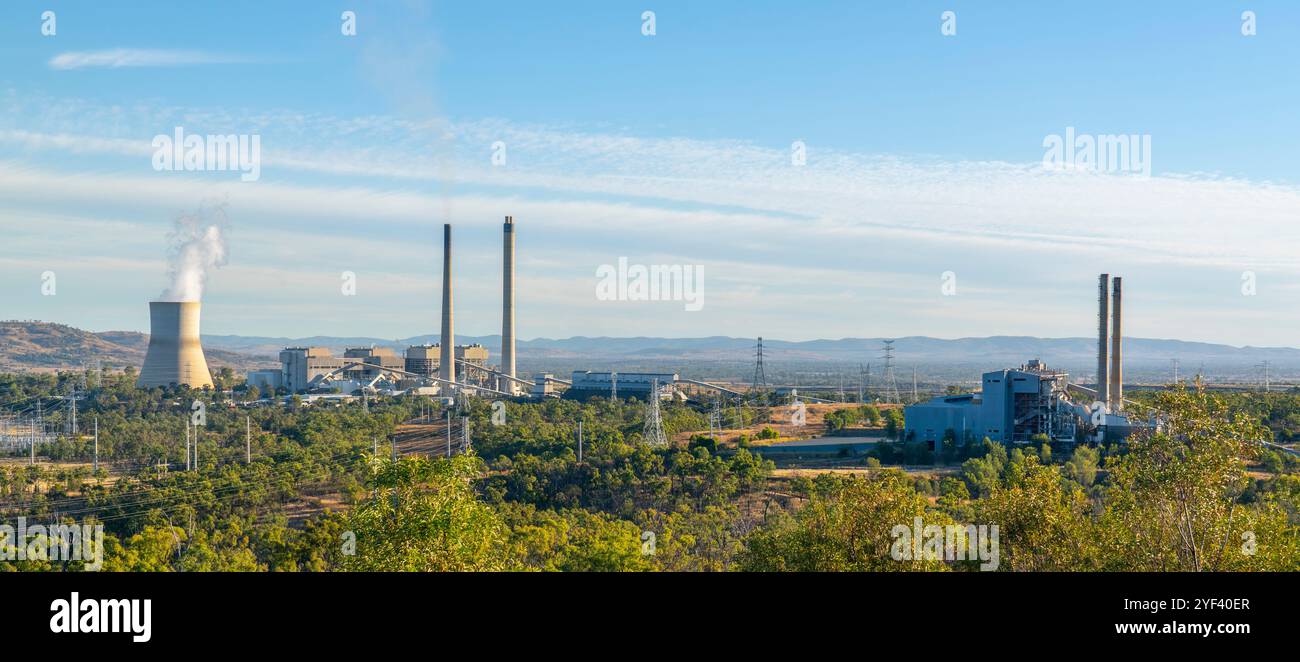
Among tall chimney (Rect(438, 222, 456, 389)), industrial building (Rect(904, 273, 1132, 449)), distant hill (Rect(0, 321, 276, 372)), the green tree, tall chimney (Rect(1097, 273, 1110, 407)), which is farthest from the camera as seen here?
distant hill (Rect(0, 321, 276, 372))

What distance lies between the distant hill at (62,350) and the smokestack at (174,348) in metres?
88.3

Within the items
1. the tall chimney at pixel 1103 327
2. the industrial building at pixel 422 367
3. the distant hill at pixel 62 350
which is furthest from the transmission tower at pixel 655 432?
the distant hill at pixel 62 350

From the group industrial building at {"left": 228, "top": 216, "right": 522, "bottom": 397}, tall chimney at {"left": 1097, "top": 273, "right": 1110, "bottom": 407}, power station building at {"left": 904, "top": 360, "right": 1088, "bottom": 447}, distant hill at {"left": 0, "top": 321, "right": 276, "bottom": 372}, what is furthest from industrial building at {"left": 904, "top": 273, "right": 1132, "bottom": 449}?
distant hill at {"left": 0, "top": 321, "right": 276, "bottom": 372}

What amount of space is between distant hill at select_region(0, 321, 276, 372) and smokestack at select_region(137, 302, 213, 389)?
88.3m

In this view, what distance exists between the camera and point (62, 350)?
16188 cm

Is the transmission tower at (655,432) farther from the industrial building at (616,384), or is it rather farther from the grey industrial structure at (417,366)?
the grey industrial structure at (417,366)

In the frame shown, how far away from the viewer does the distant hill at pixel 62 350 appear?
150 m

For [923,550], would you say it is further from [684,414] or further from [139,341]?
[139,341]

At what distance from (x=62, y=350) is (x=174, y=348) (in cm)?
11941

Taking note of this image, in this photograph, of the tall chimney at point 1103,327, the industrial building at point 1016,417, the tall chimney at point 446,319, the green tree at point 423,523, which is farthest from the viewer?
the tall chimney at point 446,319

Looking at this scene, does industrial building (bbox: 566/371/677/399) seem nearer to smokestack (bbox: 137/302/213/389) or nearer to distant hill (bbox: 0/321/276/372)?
smokestack (bbox: 137/302/213/389)

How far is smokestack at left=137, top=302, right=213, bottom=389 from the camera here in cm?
5872
